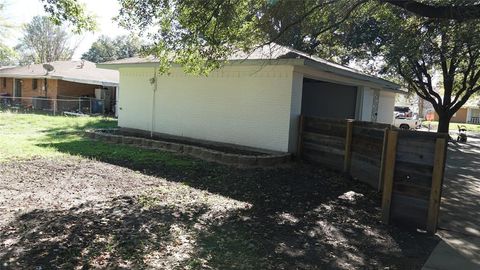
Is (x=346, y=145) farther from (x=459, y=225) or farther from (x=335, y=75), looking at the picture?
(x=335, y=75)

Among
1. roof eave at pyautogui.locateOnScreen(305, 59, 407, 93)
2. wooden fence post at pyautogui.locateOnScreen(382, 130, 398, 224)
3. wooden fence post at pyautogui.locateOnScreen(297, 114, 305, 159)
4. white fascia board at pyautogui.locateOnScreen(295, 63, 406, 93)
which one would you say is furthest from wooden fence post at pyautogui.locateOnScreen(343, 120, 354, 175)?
wooden fence post at pyautogui.locateOnScreen(382, 130, 398, 224)

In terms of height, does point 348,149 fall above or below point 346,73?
below

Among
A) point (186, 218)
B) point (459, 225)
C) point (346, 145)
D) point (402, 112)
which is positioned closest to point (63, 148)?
point (186, 218)

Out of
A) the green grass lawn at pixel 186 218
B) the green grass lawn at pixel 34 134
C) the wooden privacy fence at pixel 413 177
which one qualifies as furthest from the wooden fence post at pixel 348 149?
the green grass lawn at pixel 34 134

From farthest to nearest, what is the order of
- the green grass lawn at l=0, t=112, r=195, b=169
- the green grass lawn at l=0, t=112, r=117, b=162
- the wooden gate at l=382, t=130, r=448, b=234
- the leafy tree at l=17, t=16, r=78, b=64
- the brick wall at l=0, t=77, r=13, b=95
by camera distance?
1. the leafy tree at l=17, t=16, r=78, b=64
2. the brick wall at l=0, t=77, r=13, b=95
3. the green grass lawn at l=0, t=112, r=117, b=162
4. the green grass lawn at l=0, t=112, r=195, b=169
5. the wooden gate at l=382, t=130, r=448, b=234

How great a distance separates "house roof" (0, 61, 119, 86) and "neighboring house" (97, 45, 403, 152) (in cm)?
1170

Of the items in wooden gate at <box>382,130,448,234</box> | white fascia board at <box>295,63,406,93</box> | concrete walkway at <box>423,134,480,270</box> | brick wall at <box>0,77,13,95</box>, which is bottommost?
concrete walkway at <box>423,134,480,270</box>

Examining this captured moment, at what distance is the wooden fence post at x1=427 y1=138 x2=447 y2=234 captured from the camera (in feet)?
19.1

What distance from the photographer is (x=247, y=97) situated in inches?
482

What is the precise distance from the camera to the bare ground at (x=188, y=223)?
182 inches

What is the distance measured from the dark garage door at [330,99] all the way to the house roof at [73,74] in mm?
15584

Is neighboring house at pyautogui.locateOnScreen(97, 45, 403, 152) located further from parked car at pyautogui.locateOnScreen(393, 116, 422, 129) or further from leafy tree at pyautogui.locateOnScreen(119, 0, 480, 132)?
parked car at pyautogui.locateOnScreen(393, 116, 422, 129)

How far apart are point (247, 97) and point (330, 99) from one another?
4.90 meters

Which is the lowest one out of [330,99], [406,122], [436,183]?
[436,183]
